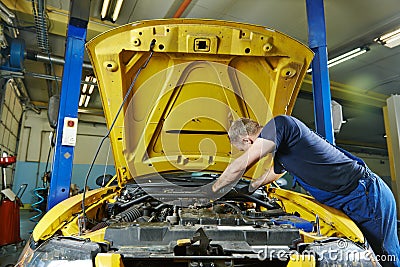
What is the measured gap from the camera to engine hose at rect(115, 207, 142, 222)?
195 cm

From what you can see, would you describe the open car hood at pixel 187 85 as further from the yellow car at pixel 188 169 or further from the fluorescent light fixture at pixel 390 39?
the fluorescent light fixture at pixel 390 39

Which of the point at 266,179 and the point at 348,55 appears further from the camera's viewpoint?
the point at 348,55

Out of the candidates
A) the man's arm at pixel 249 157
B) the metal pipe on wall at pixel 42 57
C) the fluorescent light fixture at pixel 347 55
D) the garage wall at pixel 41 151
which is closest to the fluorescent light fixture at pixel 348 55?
the fluorescent light fixture at pixel 347 55

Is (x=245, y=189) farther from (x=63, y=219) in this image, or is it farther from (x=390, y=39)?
(x=390, y=39)

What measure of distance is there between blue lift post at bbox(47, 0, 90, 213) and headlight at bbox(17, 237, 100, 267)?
3.97 ft

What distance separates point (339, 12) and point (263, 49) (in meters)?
3.46

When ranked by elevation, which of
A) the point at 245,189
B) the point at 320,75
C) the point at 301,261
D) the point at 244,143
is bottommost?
the point at 301,261

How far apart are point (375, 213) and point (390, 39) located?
495 cm

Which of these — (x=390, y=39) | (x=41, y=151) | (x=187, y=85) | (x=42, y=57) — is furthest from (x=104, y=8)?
(x=41, y=151)

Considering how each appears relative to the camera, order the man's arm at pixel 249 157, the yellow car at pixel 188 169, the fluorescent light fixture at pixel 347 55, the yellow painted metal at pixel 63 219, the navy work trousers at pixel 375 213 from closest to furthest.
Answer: the yellow car at pixel 188 169, the yellow painted metal at pixel 63 219, the man's arm at pixel 249 157, the navy work trousers at pixel 375 213, the fluorescent light fixture at pixel 347 55

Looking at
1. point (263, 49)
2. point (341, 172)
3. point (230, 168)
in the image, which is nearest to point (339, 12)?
point (263, 49)

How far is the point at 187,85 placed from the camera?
2484 millimetres

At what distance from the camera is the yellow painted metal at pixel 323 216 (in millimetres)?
1637

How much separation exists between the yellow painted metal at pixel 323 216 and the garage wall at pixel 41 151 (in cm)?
763
